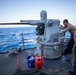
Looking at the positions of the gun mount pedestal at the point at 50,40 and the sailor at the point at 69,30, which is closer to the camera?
the gun mount pedestal at the point at 50,40

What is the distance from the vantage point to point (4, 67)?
4051mm

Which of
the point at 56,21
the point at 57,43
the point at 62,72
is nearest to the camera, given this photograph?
the point at 62,72

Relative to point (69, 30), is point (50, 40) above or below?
below

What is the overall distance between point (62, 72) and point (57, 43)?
142 cm

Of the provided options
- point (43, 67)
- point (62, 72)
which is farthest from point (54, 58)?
point (62, 72)

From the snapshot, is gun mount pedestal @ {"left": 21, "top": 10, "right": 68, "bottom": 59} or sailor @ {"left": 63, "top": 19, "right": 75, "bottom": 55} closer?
gun mount pedestal @ {"left": 21, "top": 10, "right": 68, "bottom": 59}

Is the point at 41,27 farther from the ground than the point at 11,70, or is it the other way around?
the point at 41,27

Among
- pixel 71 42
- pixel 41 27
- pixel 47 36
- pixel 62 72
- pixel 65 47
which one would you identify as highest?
pixel 41 27

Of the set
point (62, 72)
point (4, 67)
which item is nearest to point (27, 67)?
point (4, 67)

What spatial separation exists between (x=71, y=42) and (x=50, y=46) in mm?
1215

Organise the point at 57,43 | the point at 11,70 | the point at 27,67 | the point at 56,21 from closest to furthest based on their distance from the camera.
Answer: the point at 11,70
the point at 27,67
the point at 57,43
the point at 56,21

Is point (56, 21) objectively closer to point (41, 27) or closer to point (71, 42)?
point (41, 27)

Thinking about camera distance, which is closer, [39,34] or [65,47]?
[39,34]

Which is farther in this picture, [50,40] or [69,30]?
[69,30]
